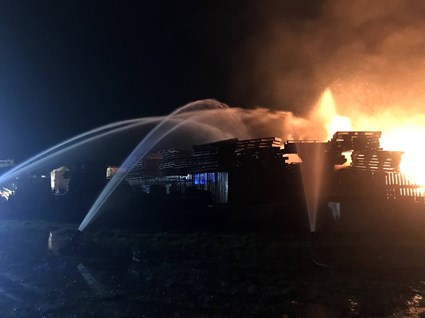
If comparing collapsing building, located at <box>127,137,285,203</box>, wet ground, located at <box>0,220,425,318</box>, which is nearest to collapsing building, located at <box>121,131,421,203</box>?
collapsing building, located at <box>127,137,285,203</box>

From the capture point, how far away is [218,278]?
9.23 m

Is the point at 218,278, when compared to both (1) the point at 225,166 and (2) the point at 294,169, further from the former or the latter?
(1) the point at 225,166

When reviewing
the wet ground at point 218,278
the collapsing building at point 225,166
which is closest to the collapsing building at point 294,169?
the collapsing building at point 225,166

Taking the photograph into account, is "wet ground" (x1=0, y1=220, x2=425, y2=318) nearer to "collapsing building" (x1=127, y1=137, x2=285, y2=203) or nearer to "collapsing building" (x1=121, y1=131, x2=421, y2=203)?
"collapsing building" (x1=121, y1=131, x2=421, y2=203)

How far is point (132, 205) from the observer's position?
21.9 meters

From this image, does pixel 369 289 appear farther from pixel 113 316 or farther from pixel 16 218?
pixel 16 218

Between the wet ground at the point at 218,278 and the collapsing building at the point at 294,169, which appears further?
the collapsing building at the point at 294,169

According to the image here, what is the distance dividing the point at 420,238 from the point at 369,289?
729cm

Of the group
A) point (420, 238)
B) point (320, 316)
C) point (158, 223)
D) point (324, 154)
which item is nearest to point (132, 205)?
Result: point (158, 223)

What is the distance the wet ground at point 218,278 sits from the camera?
694 cm

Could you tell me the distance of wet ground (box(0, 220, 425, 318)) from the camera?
694 cm

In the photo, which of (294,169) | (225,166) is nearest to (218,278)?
(294,169)

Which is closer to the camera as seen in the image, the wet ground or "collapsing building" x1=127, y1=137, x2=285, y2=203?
the wet ground

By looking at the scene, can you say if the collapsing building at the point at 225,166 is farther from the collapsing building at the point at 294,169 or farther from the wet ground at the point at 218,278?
the wet ground at the point at 218,278
